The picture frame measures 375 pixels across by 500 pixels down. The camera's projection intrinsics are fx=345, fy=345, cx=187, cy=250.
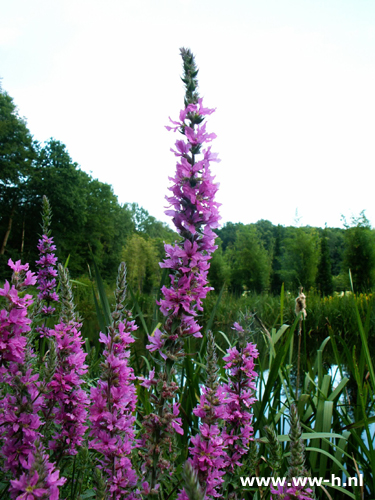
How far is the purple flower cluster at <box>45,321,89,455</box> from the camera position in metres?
1.54

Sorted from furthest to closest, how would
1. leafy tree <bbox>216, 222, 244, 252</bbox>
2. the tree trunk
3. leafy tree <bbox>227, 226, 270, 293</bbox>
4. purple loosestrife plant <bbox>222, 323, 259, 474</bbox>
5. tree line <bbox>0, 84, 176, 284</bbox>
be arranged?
leafy tree <bbox>216, 222, 244, 252</bbox> → leafy tree <bbox>227, 226, 270, 293</bbox> → tree line <bbox>0, 84, 176, 284</bbox> → the tree trunk → purple loosestrife plant <bbox>222, 323, 259, 474</bbox>

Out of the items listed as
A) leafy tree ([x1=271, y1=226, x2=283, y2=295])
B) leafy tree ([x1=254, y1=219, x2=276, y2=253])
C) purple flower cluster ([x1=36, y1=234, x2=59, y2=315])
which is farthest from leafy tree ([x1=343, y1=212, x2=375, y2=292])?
leafy tree ([x1=254, y1=219, x2=276, y2=253])

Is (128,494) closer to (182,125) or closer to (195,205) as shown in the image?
(195,205)

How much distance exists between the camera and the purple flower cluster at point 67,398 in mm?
1544

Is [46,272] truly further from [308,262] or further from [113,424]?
[308,262]

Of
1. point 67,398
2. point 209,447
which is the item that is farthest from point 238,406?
point 67,398

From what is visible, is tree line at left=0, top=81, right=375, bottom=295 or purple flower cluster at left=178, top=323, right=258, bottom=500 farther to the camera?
tree line at left=0, top=81, right=375, bottom=295

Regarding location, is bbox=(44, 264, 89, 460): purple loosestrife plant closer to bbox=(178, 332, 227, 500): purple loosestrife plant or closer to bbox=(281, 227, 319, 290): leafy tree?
bbox=(178, 332, 227, 500): purple loosestrife plant

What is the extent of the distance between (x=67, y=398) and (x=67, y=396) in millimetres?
14

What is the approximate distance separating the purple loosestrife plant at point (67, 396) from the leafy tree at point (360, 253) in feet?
90.1

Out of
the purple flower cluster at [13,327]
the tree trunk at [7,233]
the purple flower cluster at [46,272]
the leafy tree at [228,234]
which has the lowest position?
the purple flower cluster at [13,327]

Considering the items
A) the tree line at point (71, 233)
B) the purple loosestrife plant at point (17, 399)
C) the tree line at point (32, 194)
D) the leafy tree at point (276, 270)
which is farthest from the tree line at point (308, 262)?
the purple loosestrife plant at point (17, 399)

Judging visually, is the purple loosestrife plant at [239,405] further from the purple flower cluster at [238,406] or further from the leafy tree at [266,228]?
the leafy tree at [266,228]

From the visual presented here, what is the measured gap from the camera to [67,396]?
154cm
